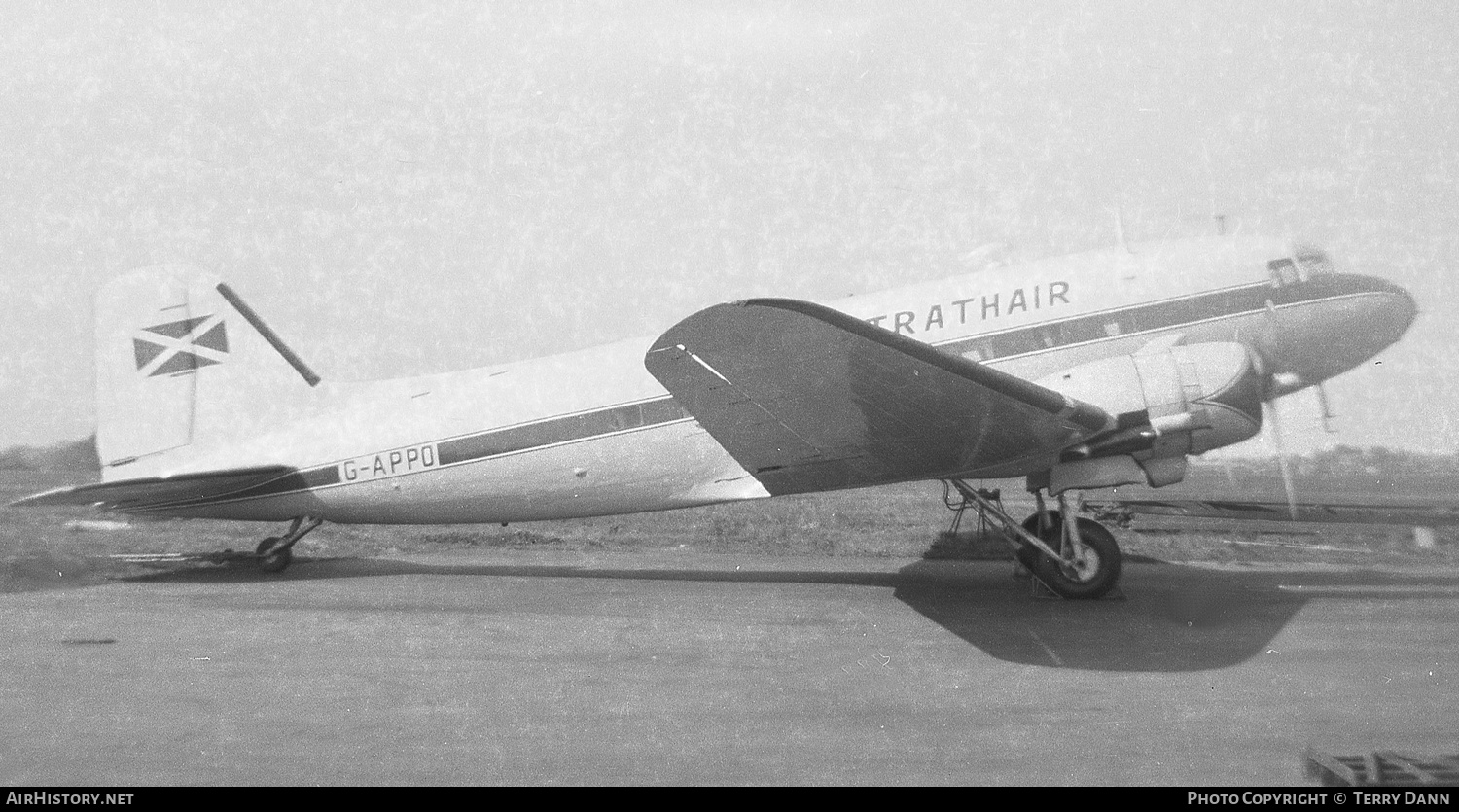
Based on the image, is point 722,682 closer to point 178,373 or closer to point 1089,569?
point 1089,569

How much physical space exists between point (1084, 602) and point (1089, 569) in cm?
29

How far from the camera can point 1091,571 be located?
8539 mm

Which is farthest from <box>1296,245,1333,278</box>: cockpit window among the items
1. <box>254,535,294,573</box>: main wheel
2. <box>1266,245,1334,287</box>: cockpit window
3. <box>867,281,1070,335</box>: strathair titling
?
<box>254,535,294,573</box>: main wheel

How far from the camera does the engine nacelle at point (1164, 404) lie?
812 cm

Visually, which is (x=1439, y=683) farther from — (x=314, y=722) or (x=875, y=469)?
(x=314, y=722)

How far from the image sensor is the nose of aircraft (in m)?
8.93

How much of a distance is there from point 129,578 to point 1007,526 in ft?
28.5

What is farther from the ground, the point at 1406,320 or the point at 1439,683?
the point at 1406,320

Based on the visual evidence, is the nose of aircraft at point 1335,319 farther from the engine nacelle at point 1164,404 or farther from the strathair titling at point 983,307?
the strathair titling at point 983,307

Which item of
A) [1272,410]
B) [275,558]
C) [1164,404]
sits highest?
[1164,404]

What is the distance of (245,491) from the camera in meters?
10.2

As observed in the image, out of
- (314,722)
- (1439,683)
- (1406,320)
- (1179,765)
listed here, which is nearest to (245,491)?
(314,722)

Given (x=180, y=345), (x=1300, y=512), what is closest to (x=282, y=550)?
(x=180, y=345)
